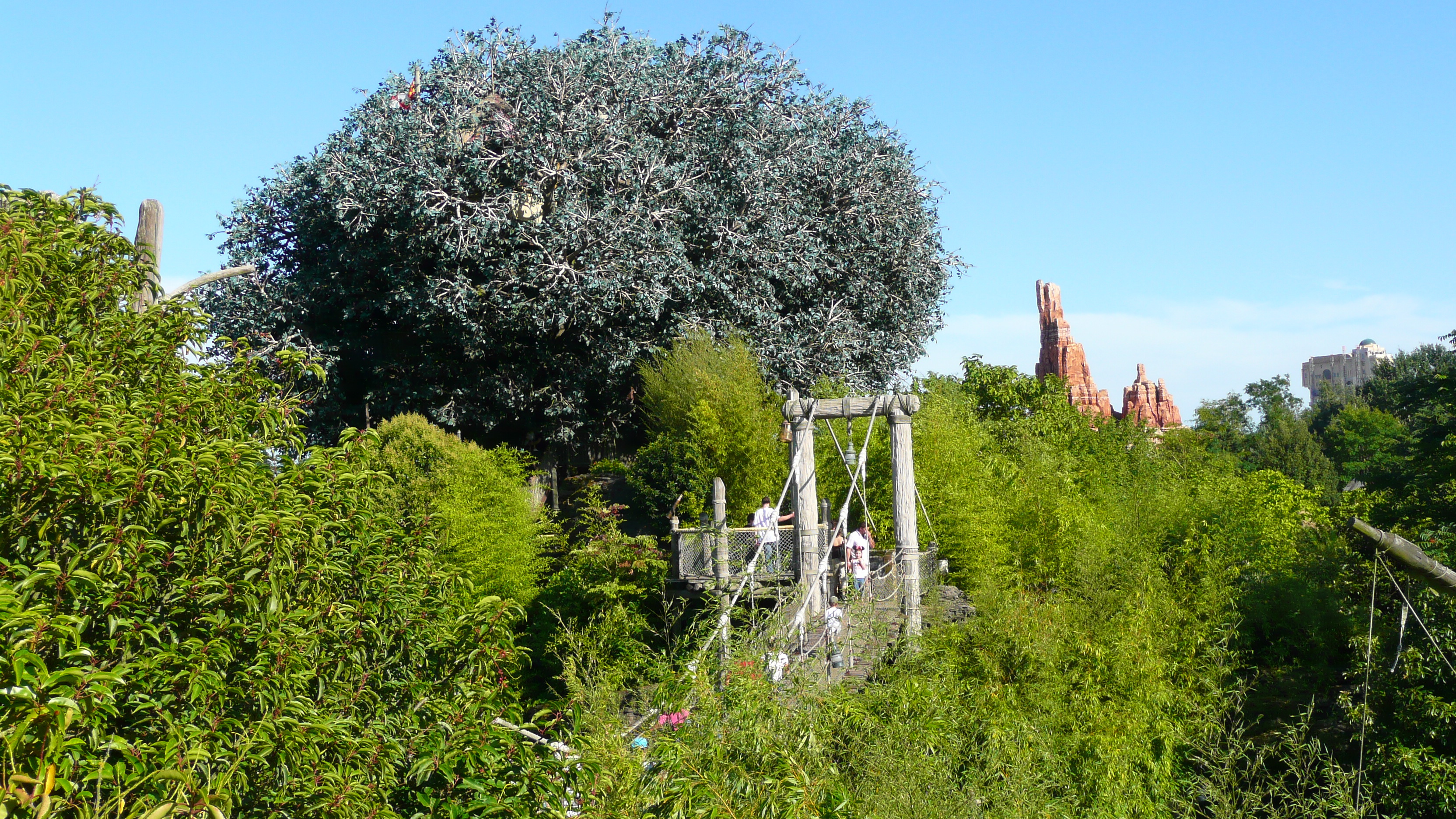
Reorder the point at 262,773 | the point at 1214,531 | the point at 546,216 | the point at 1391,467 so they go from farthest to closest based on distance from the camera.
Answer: the point at 546,216
the point at 1214,531
the point at 1391,467
the point at 262,773

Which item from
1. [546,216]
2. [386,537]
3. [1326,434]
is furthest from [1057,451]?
[1326,434]

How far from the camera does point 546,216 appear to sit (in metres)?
19.1

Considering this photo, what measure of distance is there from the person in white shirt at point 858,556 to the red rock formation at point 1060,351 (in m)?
63.1

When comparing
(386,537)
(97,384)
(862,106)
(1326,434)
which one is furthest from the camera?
(1326,434)

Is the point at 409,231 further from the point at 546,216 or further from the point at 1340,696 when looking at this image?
the point at 1340,696

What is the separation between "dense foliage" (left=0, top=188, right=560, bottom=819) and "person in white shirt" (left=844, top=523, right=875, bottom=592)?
845 centimetres

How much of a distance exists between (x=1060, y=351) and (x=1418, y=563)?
73.8 metres

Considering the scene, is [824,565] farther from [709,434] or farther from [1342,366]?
[1342,366]

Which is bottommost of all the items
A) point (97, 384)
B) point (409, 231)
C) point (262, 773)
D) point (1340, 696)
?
point (1340, 696)

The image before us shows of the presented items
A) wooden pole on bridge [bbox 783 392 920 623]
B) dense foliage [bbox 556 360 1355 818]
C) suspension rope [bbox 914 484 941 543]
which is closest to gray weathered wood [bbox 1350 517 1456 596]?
dense foliage [bbox 556 360 1355 818]

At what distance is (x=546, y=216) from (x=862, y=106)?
8028 millimetres

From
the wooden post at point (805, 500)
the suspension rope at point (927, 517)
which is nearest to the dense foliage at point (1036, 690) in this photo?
the suspension rope at point (927, 517)

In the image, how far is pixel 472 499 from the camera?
18484 millimetres

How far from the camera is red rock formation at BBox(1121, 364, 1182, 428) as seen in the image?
79.4 meters
